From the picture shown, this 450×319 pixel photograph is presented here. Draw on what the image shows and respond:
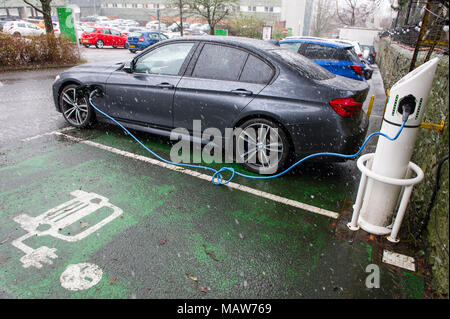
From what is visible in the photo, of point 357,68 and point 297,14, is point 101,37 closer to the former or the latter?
point 357,68

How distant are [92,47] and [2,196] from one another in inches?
1005

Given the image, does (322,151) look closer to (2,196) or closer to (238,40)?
(238,40)

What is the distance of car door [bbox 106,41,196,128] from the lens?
15.7 feet

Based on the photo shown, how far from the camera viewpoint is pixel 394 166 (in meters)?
3.01

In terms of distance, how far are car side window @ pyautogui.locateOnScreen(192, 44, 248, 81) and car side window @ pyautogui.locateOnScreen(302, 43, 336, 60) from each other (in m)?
5.84

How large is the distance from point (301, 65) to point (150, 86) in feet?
7.48

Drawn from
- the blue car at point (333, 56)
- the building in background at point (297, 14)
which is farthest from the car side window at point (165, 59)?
the building in background at point (297, 14)

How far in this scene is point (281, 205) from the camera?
376 centimetres

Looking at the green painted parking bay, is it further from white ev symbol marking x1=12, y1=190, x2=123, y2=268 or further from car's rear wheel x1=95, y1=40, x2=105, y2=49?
car's rear wheel x1=95, y1=40, x2=105, y2=49

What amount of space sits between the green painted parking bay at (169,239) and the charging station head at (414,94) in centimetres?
129

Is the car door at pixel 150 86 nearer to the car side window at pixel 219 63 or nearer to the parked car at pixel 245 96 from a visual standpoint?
the parked car at pixel 245 96

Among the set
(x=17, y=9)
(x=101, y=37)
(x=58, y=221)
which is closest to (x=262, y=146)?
(x=58, y=221)

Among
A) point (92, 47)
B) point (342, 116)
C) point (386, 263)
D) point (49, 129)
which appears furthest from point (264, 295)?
point (92, 47)

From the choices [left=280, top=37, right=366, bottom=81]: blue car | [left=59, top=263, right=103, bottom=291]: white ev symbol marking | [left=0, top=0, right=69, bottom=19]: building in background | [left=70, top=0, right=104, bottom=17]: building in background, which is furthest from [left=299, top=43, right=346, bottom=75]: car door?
[left=70, top=0, right=104, bottom=17]: building in background
